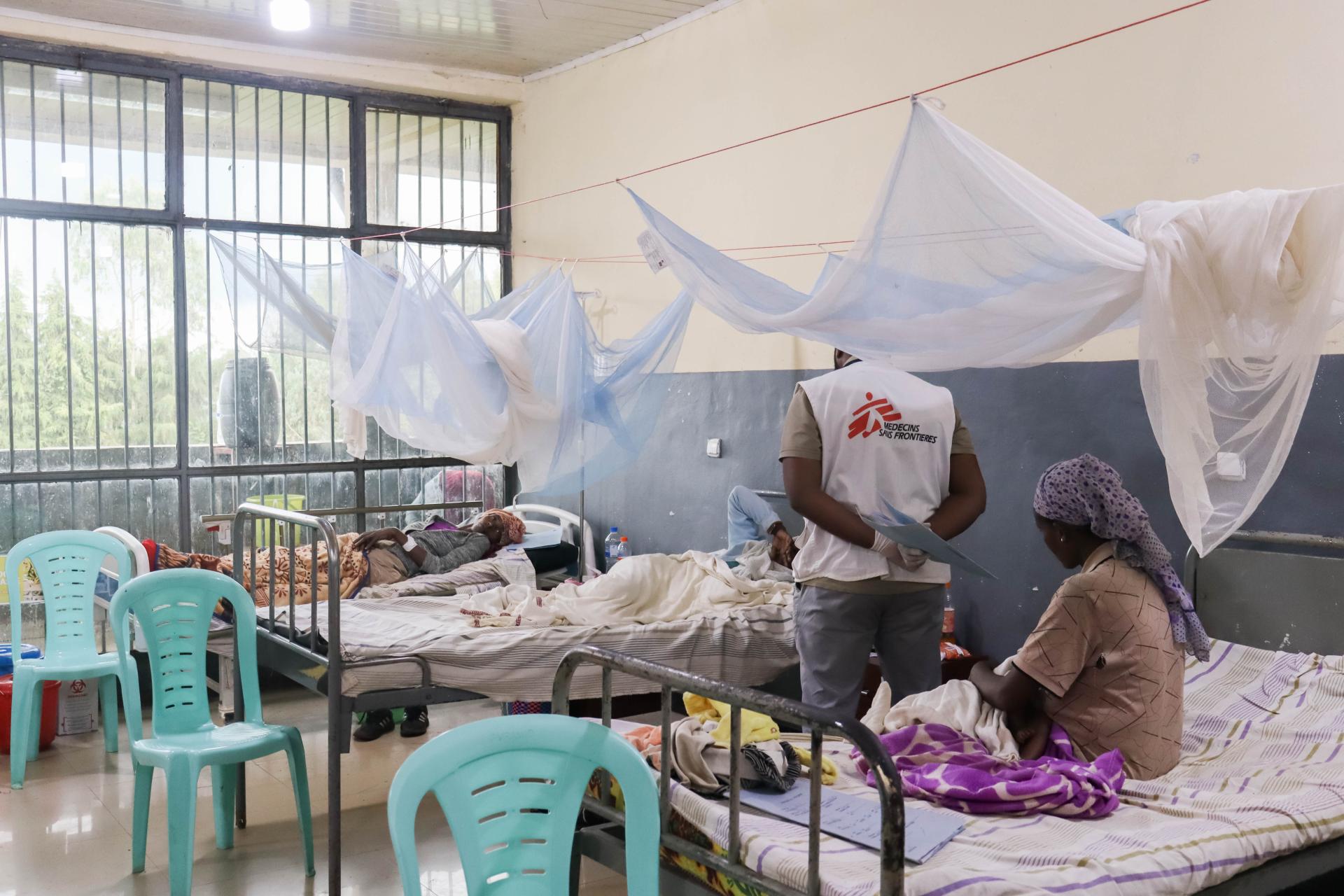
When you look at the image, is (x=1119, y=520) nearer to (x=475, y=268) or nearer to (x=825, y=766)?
(x=825, y=766)

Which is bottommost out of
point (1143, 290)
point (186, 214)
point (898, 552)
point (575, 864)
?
point (575, 864)

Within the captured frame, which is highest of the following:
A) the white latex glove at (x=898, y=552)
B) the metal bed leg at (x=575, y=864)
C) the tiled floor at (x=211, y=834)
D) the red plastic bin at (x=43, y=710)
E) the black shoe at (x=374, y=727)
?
the white latex glove at (x=898, y=552)

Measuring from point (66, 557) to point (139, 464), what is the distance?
132 centimetres

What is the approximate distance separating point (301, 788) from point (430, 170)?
4194mm

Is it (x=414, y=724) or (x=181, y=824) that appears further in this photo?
(x=414, y=724)

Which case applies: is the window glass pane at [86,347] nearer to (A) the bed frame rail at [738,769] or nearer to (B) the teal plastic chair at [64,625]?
(B) the teal plastic chair at [64,625]

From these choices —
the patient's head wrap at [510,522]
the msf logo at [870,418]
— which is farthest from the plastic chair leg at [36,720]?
the msf logo at [870,418]

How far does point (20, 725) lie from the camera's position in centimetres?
429

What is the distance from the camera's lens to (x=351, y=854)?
11.9ft

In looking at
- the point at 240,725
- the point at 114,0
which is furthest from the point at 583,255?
the point at 240,725

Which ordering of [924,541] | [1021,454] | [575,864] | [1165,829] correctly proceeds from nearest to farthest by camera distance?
1. [1165,829]
2. [575,864]
3. [924,541]
4. [1021,454]

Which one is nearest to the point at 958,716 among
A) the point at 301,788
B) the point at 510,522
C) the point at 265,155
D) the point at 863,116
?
the point at 301,788

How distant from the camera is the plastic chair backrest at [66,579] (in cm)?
457

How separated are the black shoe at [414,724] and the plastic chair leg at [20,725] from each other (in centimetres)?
139
